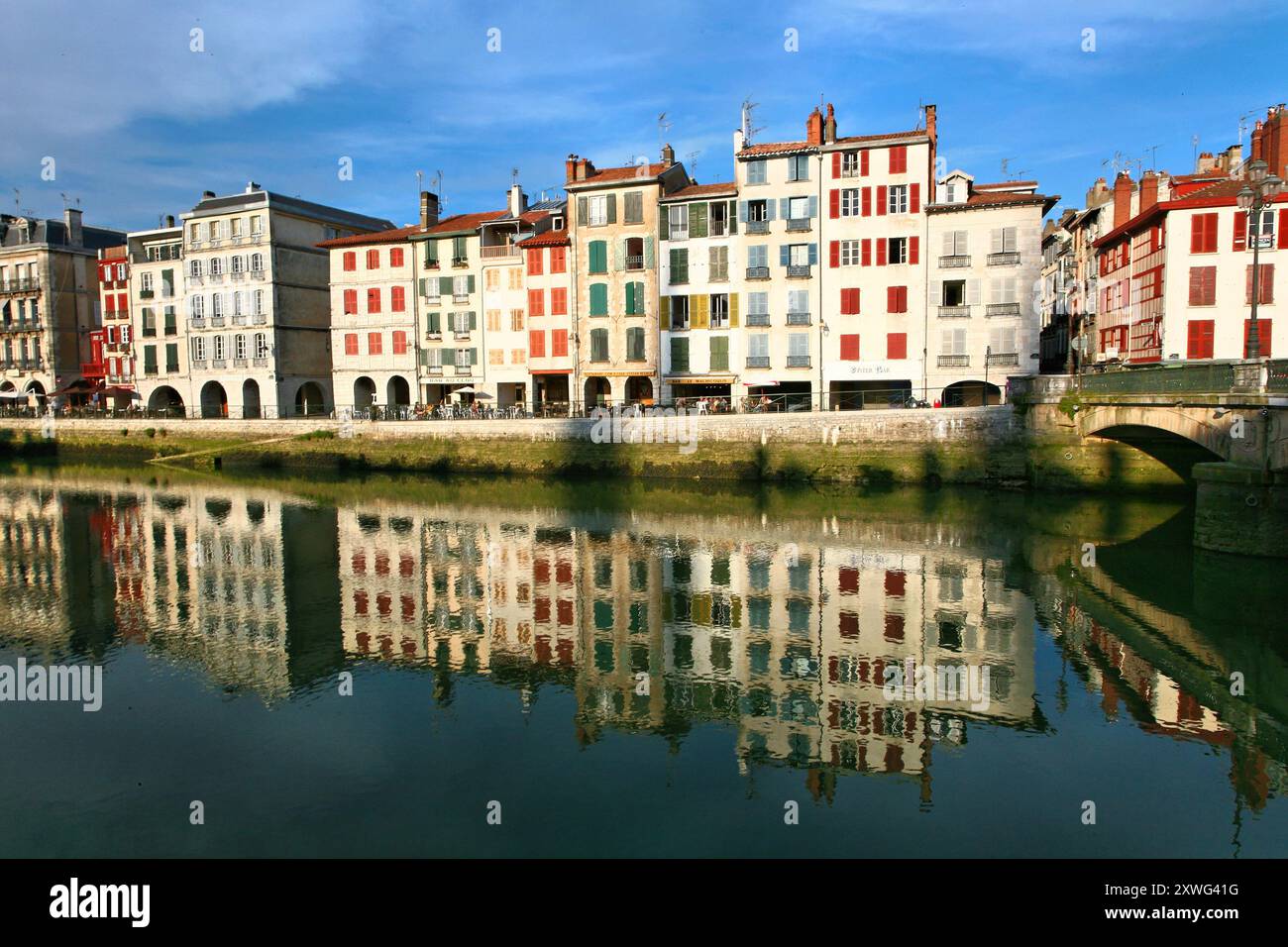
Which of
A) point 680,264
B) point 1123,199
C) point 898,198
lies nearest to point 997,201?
point 898,198

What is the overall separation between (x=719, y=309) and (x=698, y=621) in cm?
2941

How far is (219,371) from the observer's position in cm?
6109

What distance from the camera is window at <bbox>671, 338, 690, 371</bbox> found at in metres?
47.2

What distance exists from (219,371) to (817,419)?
142 feet

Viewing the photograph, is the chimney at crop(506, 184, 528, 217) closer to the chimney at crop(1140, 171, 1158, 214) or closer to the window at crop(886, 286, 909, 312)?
the window at crop(886, 286, 909, 312)

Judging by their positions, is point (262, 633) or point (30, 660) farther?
point (262, 633)

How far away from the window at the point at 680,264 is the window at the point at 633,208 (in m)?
2.66

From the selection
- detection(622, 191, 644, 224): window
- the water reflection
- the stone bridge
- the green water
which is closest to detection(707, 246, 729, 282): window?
detection(622, 191, 644, 224): window

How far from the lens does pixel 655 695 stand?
1521 centimetres

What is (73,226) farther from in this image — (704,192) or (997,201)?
(997,201)

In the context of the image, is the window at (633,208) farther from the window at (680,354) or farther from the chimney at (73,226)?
the chimney at (73,226)

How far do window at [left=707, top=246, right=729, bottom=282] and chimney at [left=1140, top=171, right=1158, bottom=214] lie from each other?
21.1 meters
